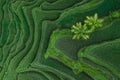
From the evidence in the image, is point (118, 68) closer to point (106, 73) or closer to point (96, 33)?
point (106, 73)

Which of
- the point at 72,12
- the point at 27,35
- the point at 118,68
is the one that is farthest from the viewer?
the point at 27,35

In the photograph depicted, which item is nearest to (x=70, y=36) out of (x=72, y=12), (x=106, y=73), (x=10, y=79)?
(x=72, y=12)

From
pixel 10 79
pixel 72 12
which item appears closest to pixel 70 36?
pixel 72 12

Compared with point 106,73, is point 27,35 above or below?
above

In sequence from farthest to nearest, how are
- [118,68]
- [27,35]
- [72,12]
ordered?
1. [27,35]
2. [72,12]
3. [118,68]

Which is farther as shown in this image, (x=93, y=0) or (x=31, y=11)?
(x=31, y=11)

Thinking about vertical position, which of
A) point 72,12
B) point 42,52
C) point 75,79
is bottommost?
point 75,79

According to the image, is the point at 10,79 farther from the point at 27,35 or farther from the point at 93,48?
the point at 93,48
